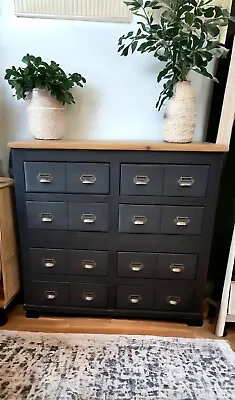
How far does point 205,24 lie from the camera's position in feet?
4.50

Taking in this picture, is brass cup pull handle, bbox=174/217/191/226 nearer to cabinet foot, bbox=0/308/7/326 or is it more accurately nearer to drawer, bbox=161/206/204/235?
drawer, bbox=161/206/204/235

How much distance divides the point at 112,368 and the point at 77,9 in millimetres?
1922

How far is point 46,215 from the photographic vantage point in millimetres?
1579

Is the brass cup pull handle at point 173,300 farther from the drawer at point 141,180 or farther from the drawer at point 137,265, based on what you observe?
the drawer at point 141,180

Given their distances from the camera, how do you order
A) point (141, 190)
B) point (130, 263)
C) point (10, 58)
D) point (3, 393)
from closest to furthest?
point (3, 393), point (141, 190), point (130, 263), point (10, 58)

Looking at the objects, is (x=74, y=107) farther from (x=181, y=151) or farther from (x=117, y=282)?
(x=117, y=282)

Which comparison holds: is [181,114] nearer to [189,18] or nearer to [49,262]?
[189,18]

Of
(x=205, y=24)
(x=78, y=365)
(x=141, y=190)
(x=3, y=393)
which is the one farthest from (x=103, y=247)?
(x=205, y=24)

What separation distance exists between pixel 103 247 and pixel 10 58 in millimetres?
1272

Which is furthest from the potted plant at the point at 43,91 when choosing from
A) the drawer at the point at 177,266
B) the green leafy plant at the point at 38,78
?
the drawer at the point at 177,266

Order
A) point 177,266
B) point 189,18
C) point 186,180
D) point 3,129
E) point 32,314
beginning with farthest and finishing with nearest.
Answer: point 3,129
point 32,314
point 177,266
point 186,180
point 189,18

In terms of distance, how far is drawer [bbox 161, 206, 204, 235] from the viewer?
60.4 inches

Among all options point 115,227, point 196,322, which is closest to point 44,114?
point 115,227

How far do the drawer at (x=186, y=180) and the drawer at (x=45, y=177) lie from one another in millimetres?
553
